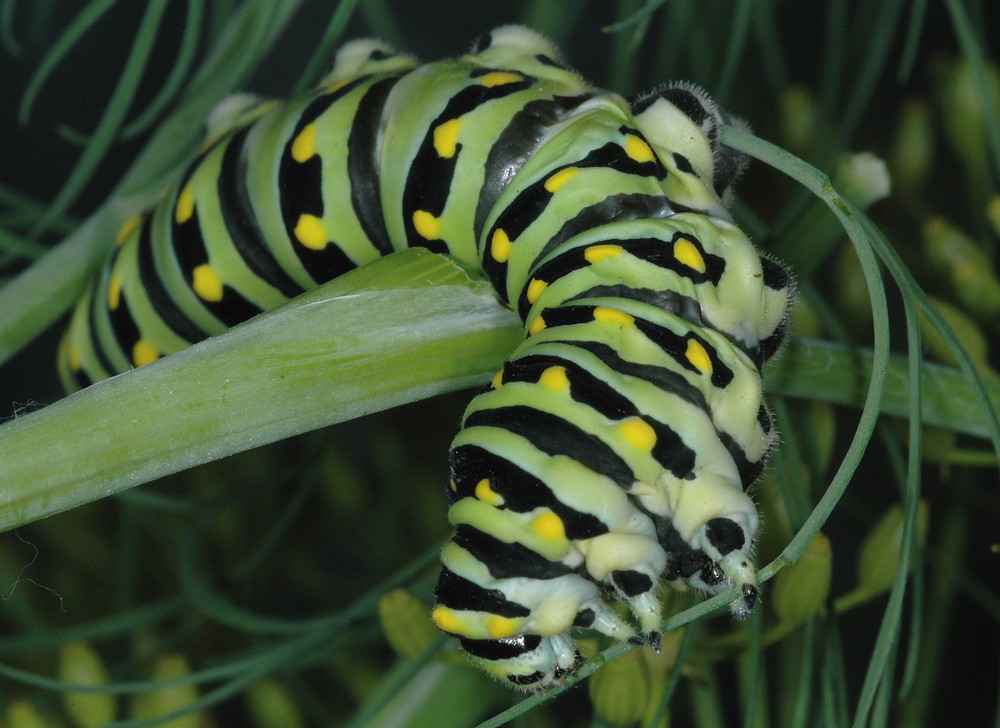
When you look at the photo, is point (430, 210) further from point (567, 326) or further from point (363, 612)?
point (363, 612)

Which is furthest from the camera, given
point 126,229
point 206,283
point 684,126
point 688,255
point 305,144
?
point 126,229

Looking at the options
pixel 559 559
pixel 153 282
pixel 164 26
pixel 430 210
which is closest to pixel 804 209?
pixel 430 210

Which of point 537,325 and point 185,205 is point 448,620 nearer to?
point 537,325

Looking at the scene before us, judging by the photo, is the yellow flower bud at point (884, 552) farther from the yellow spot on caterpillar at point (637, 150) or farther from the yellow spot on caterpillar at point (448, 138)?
the yellow spot on caterpillar at point (448, 138)

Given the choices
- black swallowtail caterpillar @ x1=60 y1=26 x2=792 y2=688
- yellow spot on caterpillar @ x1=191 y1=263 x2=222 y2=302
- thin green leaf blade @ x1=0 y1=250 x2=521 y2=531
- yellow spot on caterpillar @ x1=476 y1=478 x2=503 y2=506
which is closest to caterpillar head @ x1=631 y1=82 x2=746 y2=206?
black swallowtail caterpillar @ x1=60 y1=26 x2=792 y2=688

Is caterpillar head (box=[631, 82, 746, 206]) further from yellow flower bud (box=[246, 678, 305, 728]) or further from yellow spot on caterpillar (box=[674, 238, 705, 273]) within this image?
yellow flower bud (box=[246, 678, 305, 728])

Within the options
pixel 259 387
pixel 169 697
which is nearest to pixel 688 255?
pixel 259 387

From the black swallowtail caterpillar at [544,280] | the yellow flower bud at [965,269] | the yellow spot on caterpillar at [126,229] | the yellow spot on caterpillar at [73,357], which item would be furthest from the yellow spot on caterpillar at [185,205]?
the yellow flower bud at [965,269]
